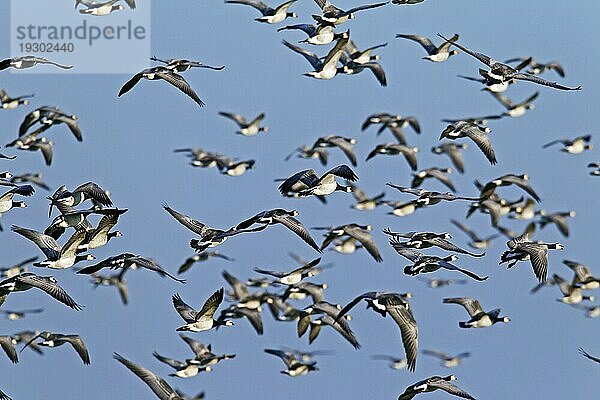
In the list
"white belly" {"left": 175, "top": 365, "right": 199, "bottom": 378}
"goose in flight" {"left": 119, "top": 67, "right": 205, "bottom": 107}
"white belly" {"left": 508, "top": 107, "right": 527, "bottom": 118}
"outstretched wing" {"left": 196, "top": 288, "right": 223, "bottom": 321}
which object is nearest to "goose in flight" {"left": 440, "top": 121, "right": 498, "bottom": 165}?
"white belly" {"left": 508, "top": 107, "right": 527, "bottom": 118}

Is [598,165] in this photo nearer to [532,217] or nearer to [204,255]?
[532,217]

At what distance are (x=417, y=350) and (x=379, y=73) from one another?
11.5 metres

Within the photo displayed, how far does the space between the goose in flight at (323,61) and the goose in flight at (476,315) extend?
630 centimetres

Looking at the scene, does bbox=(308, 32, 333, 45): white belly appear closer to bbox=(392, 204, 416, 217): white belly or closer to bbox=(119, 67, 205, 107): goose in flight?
bbox=(119, 67, 205, 107): goose in flight

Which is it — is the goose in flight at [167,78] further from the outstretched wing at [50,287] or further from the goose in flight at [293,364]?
the goose in flight at [293,364]

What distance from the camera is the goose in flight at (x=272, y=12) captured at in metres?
30.5

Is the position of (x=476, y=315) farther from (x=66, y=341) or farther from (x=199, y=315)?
(x=66, y=341)

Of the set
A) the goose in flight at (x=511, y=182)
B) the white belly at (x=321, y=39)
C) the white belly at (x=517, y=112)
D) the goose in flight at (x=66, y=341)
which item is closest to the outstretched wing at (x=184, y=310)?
the goose in flight at (x=66, y=341)

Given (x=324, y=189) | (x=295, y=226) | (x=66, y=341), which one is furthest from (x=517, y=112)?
(x=66, y=341)

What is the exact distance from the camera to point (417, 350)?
24.7 meters

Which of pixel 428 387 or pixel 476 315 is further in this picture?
pixel 476 315

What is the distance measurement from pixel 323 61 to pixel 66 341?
924 cm

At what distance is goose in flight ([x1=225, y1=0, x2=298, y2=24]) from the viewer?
30.5 meters

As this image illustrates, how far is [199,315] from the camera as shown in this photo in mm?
27672
